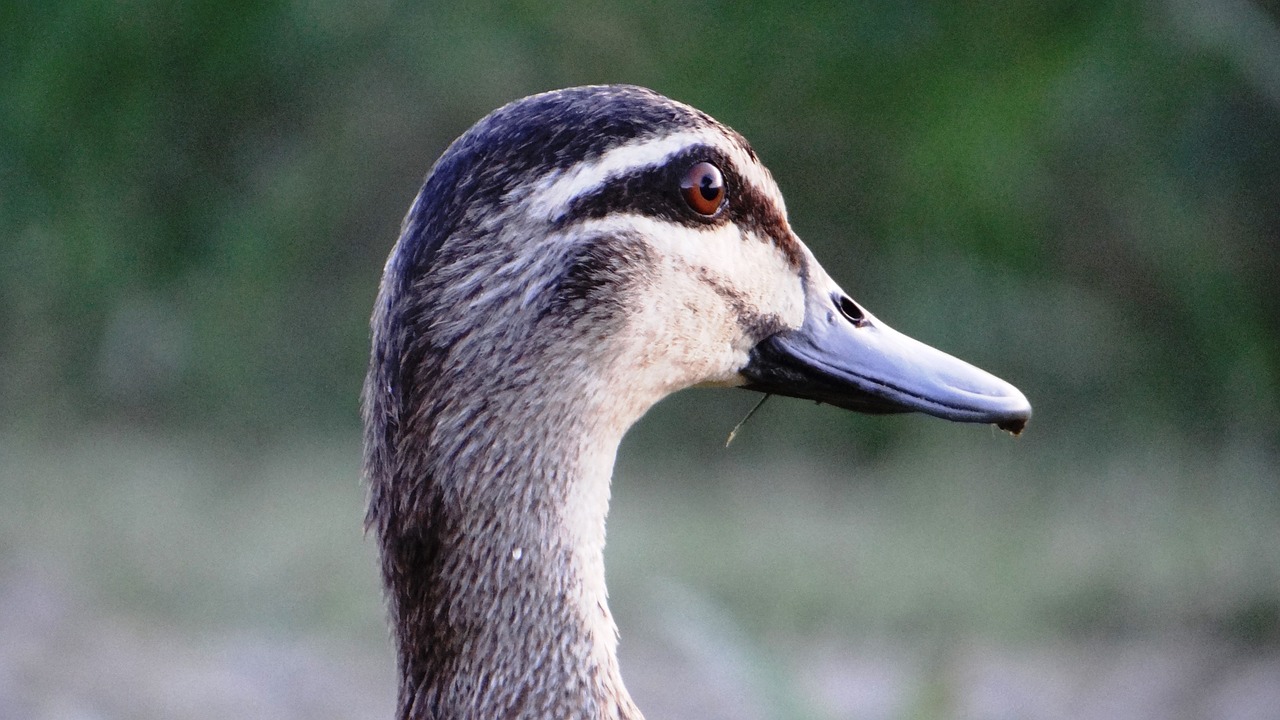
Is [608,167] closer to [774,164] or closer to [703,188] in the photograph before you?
[703,188]

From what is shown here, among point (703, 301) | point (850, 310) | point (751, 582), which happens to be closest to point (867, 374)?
point (850, 310)

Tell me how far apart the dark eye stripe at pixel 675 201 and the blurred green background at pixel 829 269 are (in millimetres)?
1970

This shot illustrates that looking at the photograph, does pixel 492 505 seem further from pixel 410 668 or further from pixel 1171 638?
pixel 1171 638

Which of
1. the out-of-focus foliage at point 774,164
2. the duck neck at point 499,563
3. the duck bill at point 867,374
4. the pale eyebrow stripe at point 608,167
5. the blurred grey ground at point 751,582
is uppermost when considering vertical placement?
the out-of-focus foliage at point 774,164

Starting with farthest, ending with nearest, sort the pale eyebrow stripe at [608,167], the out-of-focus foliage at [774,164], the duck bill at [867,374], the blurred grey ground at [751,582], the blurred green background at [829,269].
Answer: the out-of-focus foliage at [774,164], the blurred green background at [829,269], the blurred grey ground at [751,582], the duck bill at [867,374], the pale eyebrow stripe at [608,167]

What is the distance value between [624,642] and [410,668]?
2182 mm

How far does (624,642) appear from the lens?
368 centimetres

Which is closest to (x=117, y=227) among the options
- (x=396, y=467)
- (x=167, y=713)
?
(x=167, y=713)

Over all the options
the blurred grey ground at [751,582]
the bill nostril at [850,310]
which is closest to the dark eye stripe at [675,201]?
the bill nostril at [850,310]

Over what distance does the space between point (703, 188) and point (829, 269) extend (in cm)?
302

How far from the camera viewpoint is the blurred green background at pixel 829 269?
3627 mm

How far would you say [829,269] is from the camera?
14.9ft

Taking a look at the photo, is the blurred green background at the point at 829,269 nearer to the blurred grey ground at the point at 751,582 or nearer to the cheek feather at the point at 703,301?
the blurred grey ground at the point at 751,582

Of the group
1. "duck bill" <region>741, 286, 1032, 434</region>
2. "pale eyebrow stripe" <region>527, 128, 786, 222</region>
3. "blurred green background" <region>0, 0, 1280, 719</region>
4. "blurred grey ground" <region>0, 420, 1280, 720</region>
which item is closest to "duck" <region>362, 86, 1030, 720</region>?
"pale eyebrow stripe" <region>527, 128, 786, 222</region>
